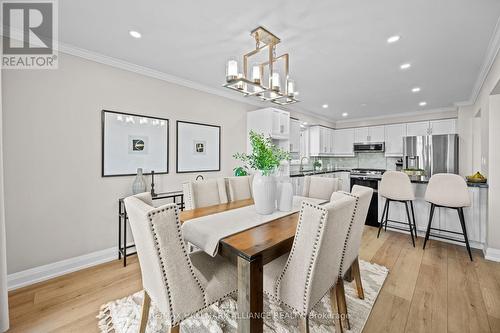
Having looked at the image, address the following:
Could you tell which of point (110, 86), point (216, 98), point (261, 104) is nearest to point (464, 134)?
point (261, 104)

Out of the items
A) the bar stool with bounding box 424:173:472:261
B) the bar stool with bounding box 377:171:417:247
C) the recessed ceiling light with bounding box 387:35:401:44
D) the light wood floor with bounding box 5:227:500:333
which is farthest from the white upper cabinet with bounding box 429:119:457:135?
the recessed ceiling light with bounding box 387:35:401:44

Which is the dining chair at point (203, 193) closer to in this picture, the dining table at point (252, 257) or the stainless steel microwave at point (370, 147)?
the dining table at point (252, 257)

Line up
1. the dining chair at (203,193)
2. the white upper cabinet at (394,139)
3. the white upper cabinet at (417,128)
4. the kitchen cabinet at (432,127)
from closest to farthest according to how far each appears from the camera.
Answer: the dining chair at (203,193)
the kitchen cabinet at (432,127)
the white upper cabinet at (417,128)
the white upper cabinet at (394,139)

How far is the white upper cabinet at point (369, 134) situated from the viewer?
586 cm

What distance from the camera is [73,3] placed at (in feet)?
5.46

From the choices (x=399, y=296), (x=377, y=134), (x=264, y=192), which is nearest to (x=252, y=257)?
(x=264, y=192)

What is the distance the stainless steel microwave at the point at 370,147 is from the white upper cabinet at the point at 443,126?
1.06 metres

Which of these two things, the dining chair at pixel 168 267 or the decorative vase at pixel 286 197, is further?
the decorative vase at pixel 286 197

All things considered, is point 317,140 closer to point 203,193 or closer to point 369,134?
point 369,134

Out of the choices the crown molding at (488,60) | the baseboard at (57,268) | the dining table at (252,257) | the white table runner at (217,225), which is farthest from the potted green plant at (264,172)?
the crown molding at (488,60)

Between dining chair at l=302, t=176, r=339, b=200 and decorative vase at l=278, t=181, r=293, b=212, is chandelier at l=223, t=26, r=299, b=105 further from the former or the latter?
dining chair at l=302, t=176, r=339, b=200

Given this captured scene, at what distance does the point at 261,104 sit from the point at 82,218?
3518 mm

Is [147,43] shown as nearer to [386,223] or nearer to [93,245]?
[93,245]

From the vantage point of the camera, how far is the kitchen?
10.1 feet
